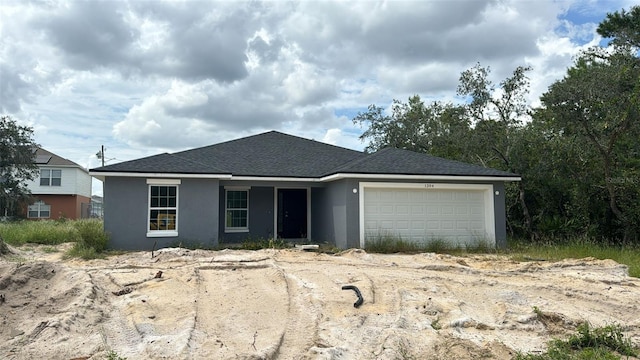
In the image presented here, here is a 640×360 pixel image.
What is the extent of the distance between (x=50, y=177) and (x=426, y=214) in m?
32.5

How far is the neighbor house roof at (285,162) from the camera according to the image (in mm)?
14867

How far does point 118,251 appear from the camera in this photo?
45.4ft

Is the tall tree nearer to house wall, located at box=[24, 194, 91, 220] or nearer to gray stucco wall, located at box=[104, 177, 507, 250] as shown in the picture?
gray stucco wall, located at box=[104, 177, 507, 250]

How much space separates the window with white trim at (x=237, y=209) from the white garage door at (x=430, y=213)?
4717 mm

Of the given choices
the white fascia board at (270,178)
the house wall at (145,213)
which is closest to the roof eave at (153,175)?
the house wall at (145,213)

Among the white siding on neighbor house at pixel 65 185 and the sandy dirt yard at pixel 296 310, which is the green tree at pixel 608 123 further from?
the white siding on neighbor house at pixel 65 185

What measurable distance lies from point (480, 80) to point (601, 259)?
30.4 ft

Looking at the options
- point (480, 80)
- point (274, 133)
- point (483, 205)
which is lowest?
point (483, 205)

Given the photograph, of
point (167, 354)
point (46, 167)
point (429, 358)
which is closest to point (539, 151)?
point (429, 358)

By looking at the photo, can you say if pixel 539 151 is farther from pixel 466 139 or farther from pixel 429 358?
pixel 429 358

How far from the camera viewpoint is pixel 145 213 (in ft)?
47.5

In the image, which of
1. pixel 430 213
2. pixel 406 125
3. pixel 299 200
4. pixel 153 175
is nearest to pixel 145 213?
pixel 153 175

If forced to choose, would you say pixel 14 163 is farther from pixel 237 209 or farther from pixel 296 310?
pixel 296 310

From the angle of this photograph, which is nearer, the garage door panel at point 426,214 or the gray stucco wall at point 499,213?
the garage door panel at point 426,214
